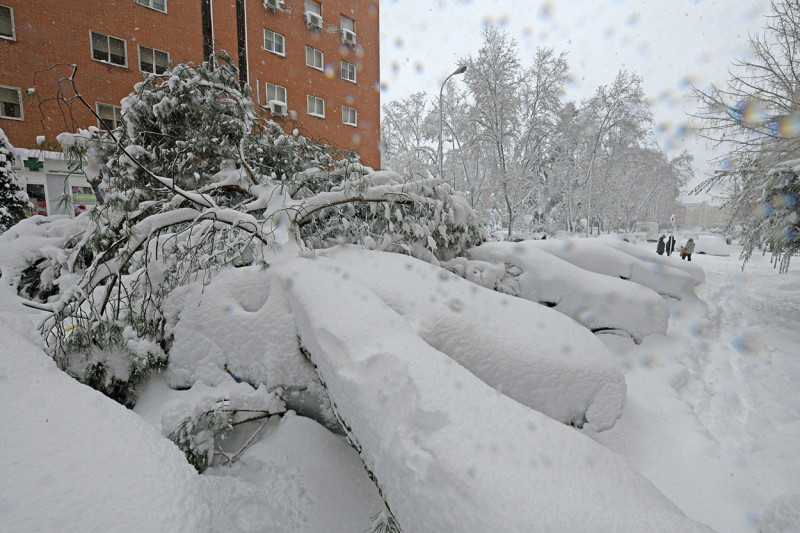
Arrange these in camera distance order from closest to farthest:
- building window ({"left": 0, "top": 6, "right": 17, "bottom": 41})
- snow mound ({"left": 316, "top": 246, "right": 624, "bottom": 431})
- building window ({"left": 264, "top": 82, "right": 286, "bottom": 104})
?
snow mound ({"left": 316, "top": 246, "right": 624, "bottom": 431}), building window ({"left": 0, "top": 6, "right": 17, "bottom": 41}), building window ({"left": 264, "top": 82, "right": 286, "bottom": 104})

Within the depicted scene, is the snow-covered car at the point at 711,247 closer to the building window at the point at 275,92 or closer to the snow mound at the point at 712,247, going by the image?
the snow mound at the point at 712,247

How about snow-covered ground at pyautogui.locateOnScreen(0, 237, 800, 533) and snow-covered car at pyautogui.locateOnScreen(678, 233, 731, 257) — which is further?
snow-covered car at pyautogui.locateOnScreen(678, 233, 731, 257)

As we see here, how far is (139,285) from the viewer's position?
11.3 ft

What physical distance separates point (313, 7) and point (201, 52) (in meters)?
7.02

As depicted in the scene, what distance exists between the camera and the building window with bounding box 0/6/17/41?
36.9ft

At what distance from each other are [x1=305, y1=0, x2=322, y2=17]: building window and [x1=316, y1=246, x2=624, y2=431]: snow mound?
20.9m

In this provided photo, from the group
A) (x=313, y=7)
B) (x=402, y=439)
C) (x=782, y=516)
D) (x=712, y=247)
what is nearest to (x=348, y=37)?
(x=313, y=7)

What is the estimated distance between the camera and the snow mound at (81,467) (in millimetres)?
996

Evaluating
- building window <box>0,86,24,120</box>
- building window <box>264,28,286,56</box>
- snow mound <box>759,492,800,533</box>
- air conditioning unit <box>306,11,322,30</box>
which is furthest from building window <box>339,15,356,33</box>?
snow mound <box>759,492,800,533</box>

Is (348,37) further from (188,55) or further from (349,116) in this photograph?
(188,55)

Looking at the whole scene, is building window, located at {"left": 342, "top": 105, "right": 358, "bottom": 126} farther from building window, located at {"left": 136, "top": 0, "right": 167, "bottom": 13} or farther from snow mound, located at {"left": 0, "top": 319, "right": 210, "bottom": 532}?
snow mound, located at {"left": 0, "top": 319, "right": 210, "bottom": 532}

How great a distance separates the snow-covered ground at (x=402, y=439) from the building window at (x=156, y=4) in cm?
1584

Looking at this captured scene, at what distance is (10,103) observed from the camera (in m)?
11.5

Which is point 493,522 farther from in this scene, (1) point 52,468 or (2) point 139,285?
(2) point 139,285
